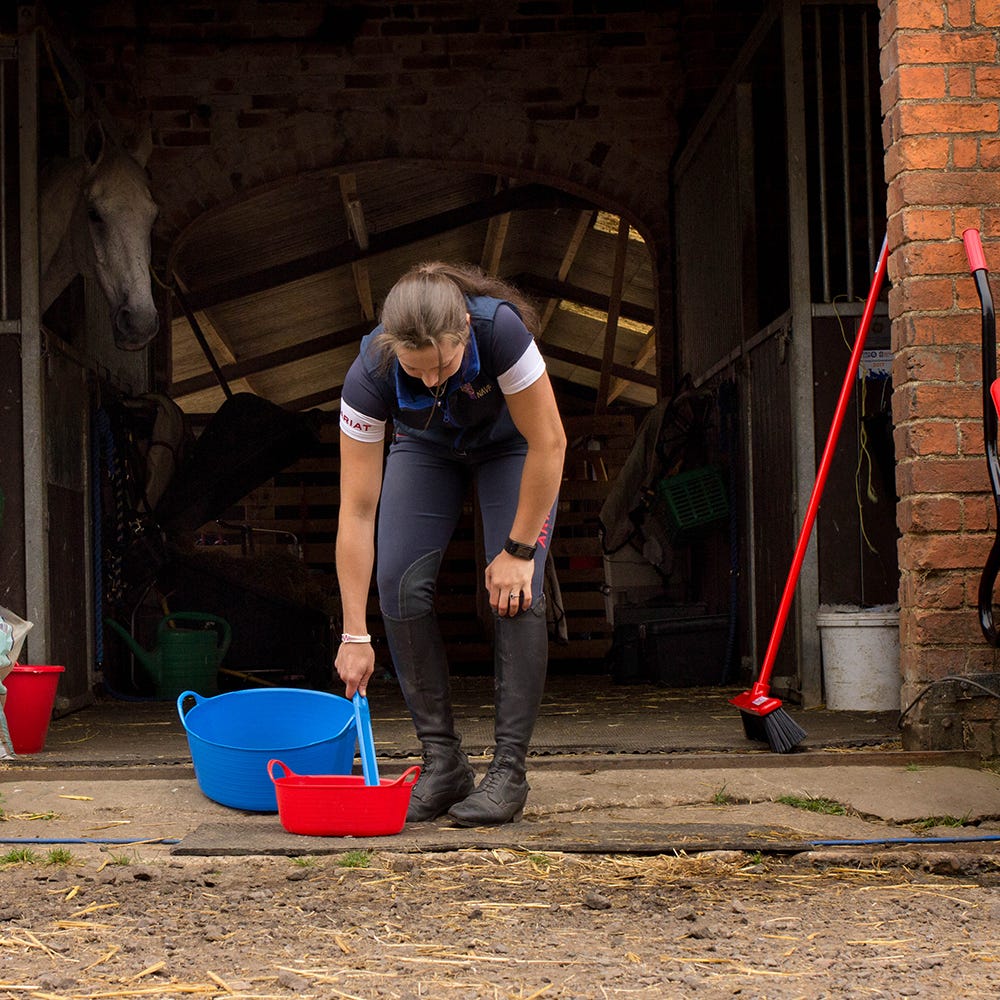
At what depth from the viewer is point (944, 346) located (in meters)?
3.86

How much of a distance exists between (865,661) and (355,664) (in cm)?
283

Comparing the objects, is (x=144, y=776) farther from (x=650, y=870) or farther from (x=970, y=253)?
(x=970, y=253)

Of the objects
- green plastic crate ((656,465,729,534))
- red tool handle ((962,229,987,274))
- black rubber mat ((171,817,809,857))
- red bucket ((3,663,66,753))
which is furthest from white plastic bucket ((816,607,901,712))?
red bucket ((3,663,66,753))

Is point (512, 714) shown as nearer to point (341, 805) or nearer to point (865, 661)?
point (341, 805)

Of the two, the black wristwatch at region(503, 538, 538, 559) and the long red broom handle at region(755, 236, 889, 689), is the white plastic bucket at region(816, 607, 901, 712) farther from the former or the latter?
the black wristwatch at region(503, 538, 538, 559)

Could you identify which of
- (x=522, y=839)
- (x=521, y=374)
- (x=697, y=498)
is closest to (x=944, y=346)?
(x=521, y=374)

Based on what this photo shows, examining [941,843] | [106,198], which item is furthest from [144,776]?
[106,198]

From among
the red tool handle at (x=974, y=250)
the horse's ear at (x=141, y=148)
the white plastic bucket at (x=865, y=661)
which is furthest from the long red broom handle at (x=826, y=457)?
the horse's ear at (x=141, y=148)

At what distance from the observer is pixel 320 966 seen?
83.2 inches

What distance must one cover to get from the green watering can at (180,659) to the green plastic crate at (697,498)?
2553 mm

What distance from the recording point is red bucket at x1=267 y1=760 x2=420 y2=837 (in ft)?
9.93

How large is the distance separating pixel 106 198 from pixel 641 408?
7.16 m

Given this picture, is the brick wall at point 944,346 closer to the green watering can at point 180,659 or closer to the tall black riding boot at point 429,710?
the tall black riding boot at point 429,710

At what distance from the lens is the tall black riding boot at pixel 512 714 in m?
3.20
